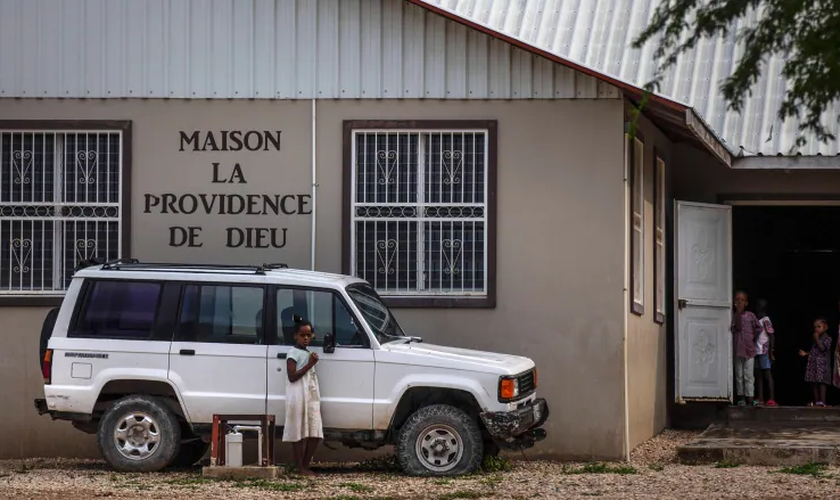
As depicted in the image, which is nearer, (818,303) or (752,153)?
(752,153)

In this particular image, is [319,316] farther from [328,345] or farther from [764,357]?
[764,357]

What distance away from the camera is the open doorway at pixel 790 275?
2427 centimetres

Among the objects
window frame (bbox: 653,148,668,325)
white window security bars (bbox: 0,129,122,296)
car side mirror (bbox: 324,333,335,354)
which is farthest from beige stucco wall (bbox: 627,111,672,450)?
white window security bars (bbox: 0,129,122,296)

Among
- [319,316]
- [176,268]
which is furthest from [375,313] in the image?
[176,268]

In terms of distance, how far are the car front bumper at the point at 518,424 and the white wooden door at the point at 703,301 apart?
4985mm

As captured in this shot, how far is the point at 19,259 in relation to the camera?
16.7m

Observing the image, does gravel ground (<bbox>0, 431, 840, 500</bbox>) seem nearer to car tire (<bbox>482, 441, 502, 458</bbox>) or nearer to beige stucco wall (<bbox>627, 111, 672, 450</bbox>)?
car tire (<bbox>482, 441, 502, 458</bbox>)

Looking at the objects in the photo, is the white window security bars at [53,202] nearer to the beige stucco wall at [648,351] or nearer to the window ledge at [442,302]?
the window ledge at [442,302]

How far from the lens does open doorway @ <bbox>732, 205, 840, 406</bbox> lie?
79.6 ft

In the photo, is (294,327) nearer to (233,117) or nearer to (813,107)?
(233,117)

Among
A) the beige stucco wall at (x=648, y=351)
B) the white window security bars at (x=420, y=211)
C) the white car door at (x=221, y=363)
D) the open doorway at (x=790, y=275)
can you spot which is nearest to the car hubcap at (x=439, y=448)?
the white car door at (x=221, y=363)

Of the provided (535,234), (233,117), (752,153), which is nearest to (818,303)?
(752,153)

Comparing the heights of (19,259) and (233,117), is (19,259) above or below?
below

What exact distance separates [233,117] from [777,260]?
37.0 feet
